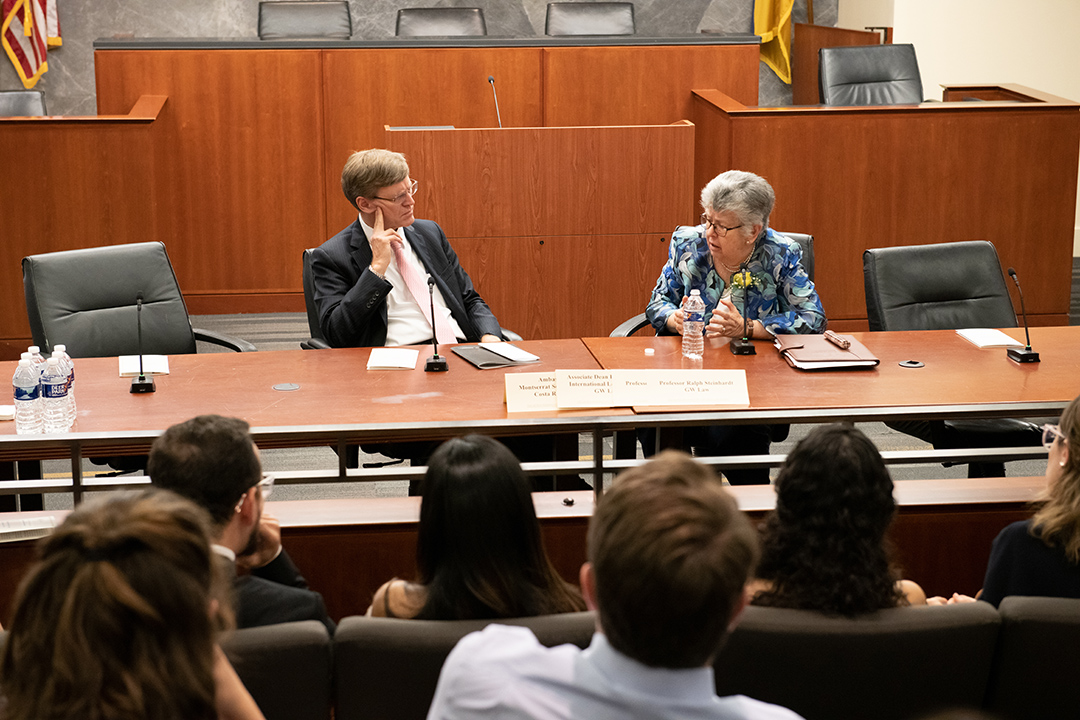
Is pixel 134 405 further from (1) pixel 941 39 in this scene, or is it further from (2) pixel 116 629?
(1) pixel 941 39

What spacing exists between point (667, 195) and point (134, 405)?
2.95m

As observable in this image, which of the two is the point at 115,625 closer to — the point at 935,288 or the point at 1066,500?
the point at 1066,500

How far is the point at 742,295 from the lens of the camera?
144 inches

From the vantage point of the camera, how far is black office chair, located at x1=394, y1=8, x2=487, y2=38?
7.19 m

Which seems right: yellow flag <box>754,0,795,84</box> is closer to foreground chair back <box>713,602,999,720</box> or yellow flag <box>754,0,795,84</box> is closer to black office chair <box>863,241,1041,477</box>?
black office chair <box>863,241,1041,477</box>

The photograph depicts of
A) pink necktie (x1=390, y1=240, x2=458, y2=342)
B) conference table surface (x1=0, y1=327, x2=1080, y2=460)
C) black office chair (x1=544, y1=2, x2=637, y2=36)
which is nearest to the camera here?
conference table surface (x1=0, y1=327, x2=1080, y2=460)

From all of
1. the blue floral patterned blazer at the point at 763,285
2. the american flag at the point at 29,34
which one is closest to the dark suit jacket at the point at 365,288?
the blue floral patterned blazer at the point at 763,285

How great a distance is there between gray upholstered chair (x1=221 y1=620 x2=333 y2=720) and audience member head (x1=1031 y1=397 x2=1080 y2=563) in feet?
3.90

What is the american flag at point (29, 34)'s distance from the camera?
816 centimetres

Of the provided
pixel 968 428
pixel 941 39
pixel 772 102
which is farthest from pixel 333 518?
pixel 772 102

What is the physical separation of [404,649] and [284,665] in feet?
0.55

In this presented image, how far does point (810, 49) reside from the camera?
8.90 metres

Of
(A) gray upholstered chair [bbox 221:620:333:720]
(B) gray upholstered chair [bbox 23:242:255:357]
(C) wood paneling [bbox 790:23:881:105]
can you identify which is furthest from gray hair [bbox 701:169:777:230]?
(C) wood paneling [bbox 790:23:881:105]

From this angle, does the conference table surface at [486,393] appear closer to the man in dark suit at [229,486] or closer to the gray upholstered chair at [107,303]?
the gray upholstered chair at [107,303]
